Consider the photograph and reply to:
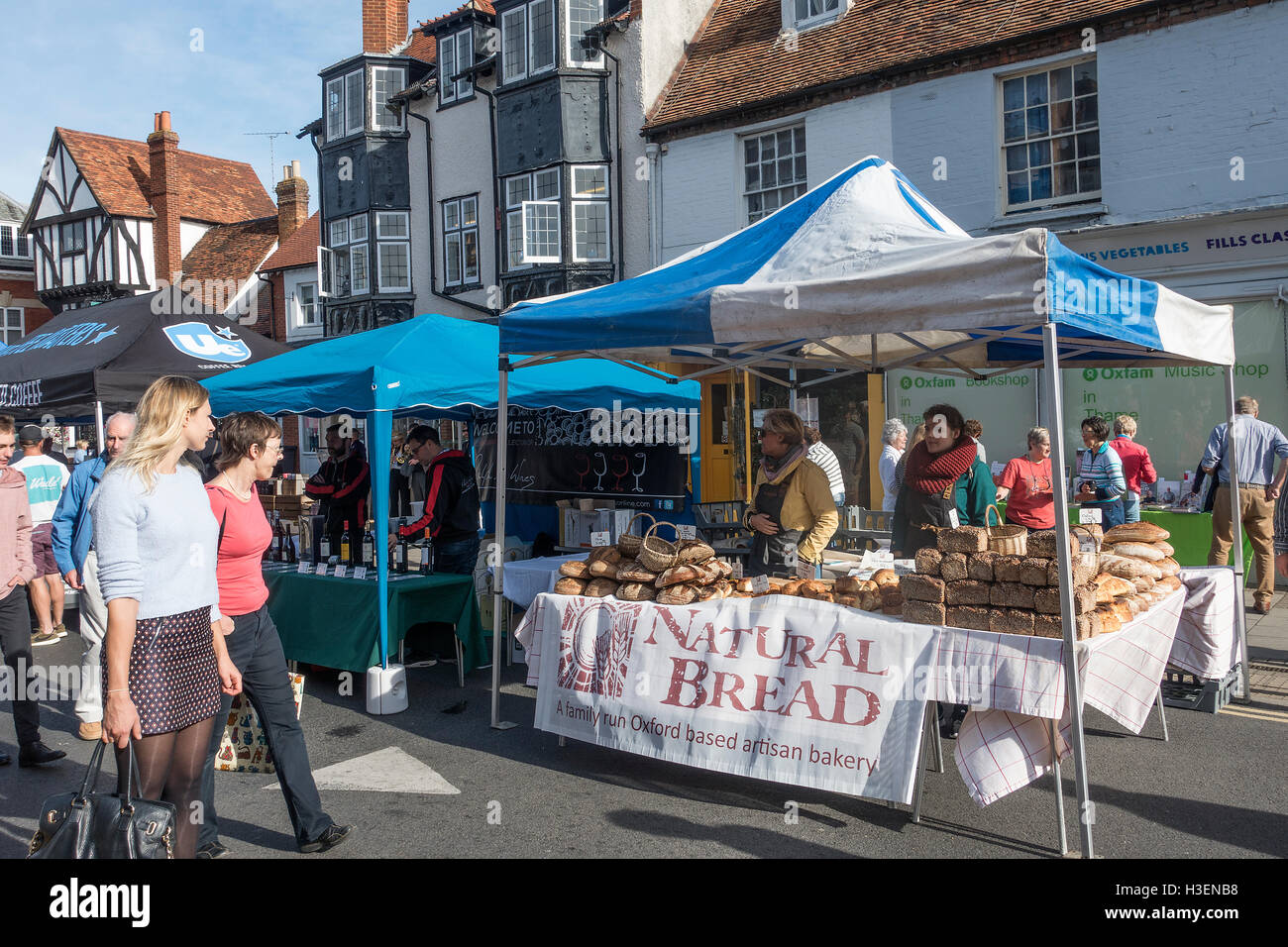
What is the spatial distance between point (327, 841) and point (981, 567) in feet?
10.5

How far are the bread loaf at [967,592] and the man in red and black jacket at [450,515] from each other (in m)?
4.30

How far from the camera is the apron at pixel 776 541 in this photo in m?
5.96

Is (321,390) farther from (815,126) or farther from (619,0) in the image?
(619,0)

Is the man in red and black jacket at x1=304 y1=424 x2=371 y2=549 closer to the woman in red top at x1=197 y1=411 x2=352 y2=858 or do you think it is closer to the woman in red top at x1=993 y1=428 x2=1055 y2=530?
the woman in red top at x1=197 y1=411 x2=352 y2=858

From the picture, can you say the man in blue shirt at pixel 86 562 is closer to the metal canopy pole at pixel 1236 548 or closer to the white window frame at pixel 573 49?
the metal canopy pole at pixel 1236 548

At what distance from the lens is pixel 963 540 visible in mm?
4543

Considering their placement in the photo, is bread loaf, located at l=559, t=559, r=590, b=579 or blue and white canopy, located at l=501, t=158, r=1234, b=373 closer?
blue and white canopy, located at l=501, t=158, r=1234, b=373

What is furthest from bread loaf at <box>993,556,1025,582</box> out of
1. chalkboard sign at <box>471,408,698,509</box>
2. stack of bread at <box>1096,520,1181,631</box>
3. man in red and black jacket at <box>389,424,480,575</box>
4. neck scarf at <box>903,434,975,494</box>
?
chalkboard sign at <box>471,408,698,509</box>

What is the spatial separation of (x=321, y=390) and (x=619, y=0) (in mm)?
13886

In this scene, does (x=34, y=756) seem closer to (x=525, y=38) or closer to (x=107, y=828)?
(x=107, y=828)

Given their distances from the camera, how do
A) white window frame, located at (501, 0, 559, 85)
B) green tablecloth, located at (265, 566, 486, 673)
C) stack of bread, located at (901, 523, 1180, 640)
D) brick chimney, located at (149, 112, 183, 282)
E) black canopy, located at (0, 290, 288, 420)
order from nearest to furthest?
1. stack of bread, located at (901, 523, 1180, 640)
2. green tablecloth, located at (265, 566, 486, 673)
3. black canopy, located at (0, 290, 288, 420)
4. white window frame, located at (501, 0, 559, 85)
5. brick chimney, located at (149, 112, 183, 282)

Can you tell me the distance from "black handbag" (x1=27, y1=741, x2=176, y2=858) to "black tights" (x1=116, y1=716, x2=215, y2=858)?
0.26 m

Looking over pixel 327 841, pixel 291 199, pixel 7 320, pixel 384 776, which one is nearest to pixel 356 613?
pixel 384 776

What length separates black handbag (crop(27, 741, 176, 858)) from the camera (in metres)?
2.94
